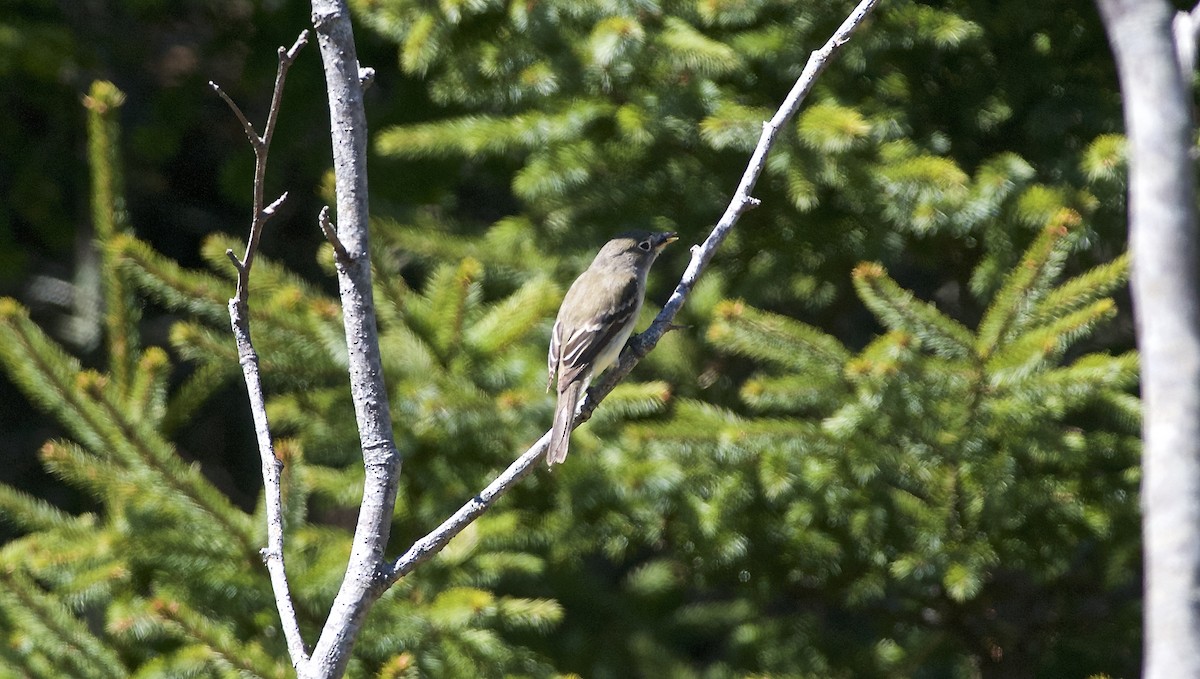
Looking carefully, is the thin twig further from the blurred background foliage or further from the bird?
the blurred background foliage

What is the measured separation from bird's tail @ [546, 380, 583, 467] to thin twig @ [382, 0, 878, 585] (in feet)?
0.31

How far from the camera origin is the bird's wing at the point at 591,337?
4164 millimetres

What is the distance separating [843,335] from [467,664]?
108 inches

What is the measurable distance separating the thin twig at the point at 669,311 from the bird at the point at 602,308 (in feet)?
2.00

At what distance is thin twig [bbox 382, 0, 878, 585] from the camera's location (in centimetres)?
223

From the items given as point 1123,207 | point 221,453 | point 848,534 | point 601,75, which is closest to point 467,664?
point 848,534

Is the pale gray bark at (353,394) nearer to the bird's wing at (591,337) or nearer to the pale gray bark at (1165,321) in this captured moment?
the pale gray bark at (1165,321)

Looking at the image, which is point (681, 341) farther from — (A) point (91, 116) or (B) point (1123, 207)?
(A) point (91, 116)

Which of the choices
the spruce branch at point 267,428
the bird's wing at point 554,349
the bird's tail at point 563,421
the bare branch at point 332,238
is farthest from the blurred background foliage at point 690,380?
the bare branch at point 332,238

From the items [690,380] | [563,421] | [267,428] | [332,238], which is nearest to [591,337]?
[563,421]

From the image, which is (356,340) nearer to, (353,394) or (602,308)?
(353,394)

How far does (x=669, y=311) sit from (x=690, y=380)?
1942mm

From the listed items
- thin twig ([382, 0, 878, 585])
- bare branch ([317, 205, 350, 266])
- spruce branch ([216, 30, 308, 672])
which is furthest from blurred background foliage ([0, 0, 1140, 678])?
bare branch ([317, 205, 350, 266])

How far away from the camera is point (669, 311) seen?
124 inches
